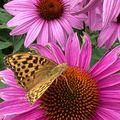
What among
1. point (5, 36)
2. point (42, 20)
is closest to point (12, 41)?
point (5, 36)

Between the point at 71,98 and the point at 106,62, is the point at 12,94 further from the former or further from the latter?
the point at 106,62

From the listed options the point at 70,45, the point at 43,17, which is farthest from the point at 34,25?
the point at 70,45

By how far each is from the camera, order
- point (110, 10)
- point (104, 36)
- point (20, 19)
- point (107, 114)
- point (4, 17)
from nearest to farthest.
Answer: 1. point (110, 10)
2. point (107, 114)
3. point (104, 36)
4. point (20, 19)
5. point (4, 17)

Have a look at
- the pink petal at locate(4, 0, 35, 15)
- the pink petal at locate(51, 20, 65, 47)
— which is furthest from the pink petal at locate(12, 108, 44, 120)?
the pink petal at locate(4, 0, 35, 15)

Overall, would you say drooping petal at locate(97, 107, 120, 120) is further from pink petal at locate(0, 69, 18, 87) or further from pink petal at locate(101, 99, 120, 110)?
pink petal at locate(0, 69, 18, 87)

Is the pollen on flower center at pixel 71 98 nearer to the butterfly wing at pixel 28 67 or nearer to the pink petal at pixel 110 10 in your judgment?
the butterfly wing at pixel 28 67

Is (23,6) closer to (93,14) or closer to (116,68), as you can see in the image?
(93,14)
